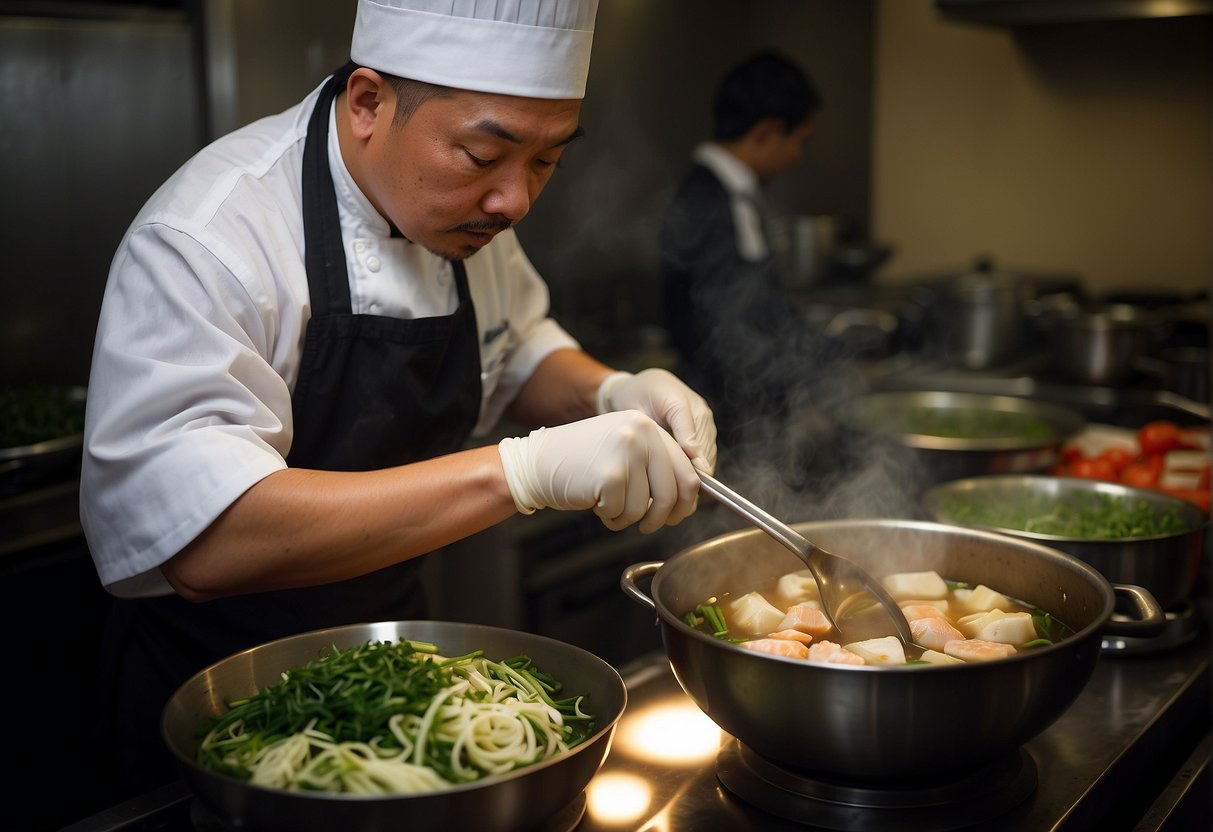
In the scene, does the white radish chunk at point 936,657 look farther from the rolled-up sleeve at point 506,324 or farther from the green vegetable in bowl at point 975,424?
the green vegetable in bowl at point 975,424

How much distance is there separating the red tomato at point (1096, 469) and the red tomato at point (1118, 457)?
12 millimetres

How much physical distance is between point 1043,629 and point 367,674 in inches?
37.4

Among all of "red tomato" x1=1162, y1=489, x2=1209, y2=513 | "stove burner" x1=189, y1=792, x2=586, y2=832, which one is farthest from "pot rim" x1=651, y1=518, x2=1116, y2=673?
"red tomato" x1=1162, y1=489, x2=1209, y2=513

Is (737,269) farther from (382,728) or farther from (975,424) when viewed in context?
(382,728)

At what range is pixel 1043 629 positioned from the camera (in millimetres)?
1652

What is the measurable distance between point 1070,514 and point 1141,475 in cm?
54

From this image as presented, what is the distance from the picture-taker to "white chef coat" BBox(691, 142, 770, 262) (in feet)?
12.6

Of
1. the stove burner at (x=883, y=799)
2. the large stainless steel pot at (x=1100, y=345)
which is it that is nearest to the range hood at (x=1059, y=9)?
the large stainless steel pot at (x=1100, y=345)

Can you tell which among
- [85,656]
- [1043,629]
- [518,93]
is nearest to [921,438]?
[1043,629]

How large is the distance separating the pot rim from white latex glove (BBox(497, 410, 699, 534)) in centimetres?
11

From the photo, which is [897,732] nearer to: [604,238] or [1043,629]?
[1043,629]

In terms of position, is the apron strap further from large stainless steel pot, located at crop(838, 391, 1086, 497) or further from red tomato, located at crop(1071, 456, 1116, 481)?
red tomato, located at crop(1071, 456, 1116, 481)

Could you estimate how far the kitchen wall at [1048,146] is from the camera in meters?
4.83

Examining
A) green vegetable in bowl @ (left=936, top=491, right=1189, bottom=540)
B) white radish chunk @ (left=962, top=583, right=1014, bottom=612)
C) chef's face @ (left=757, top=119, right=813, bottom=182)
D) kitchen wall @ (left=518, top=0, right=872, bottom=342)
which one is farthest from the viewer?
kitchen wall @ (left=518, top=0, right=872, bottom=342)
